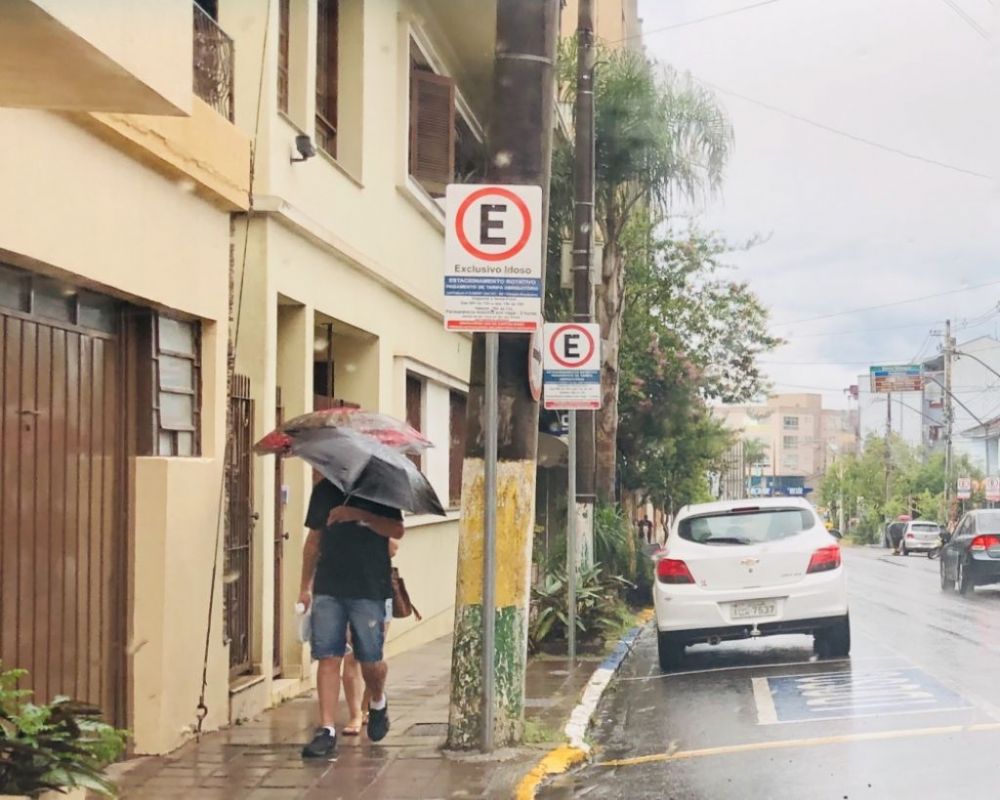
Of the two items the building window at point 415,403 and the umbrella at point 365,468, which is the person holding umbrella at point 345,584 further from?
the building window at point 415,403

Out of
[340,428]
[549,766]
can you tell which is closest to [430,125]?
[340,428]

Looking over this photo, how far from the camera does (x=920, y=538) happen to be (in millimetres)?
54688

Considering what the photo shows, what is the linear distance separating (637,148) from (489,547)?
38.6 feet

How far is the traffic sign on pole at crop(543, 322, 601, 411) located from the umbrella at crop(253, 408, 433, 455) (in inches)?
138

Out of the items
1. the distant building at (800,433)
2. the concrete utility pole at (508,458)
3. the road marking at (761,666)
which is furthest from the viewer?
the distant building at (800,433)

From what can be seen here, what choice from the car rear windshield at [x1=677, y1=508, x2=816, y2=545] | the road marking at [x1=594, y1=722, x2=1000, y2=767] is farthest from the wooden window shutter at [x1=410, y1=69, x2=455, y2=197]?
the road marking at [x1=594, y1=722, x2=1000, y2=767]

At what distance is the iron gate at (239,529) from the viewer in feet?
30.0

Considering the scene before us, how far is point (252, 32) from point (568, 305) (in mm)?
11509

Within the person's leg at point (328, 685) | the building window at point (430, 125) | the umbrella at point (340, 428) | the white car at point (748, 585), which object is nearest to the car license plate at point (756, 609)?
the white car at point (748, 585)

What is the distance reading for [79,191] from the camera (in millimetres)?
6848

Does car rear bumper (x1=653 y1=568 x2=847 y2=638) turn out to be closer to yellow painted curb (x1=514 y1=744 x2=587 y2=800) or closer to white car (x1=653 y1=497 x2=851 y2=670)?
white car (x1=653 y1=497 x2=851 y2=670)

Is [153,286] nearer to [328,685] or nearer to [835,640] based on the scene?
[328,685]

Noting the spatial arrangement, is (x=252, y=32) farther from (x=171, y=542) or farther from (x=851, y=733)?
(x=851, y=733)

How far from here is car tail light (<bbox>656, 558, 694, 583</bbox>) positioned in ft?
40.3
